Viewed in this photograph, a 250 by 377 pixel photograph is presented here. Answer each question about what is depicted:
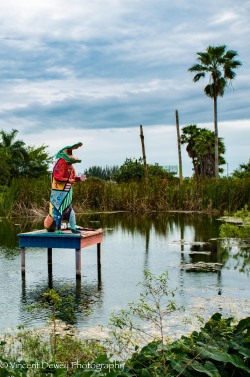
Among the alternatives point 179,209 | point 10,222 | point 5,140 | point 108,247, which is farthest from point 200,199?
point 5,140

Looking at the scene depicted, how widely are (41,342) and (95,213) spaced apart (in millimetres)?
20230

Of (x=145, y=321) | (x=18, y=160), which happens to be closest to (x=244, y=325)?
(x=145, y=321)

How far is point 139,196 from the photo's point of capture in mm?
28125

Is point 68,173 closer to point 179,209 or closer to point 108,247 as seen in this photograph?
point 108,247

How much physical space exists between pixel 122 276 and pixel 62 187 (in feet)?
6.36

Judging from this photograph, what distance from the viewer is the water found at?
812 cm

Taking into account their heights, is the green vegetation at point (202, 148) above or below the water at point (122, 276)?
above

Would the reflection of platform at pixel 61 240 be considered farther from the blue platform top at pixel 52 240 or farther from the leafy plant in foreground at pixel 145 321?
the leafy plant in foreground at pixel 145 321

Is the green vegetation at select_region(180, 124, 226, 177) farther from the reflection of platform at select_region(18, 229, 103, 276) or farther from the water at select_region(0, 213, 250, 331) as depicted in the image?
the reflection of platform at select_region(18, 229, 103, 276)

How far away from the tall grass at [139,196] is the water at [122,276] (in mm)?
6916

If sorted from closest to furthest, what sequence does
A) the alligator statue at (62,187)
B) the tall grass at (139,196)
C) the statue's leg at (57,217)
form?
the alligator statue at (62,187), the statue's leg at (57,217), the tall grass at (139,196)

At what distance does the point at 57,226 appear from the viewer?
1079cm

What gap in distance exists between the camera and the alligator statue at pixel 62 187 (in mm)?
10609

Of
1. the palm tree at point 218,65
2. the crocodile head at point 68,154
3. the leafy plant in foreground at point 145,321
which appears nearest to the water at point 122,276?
the leafy plant in foreground at point 145,321
